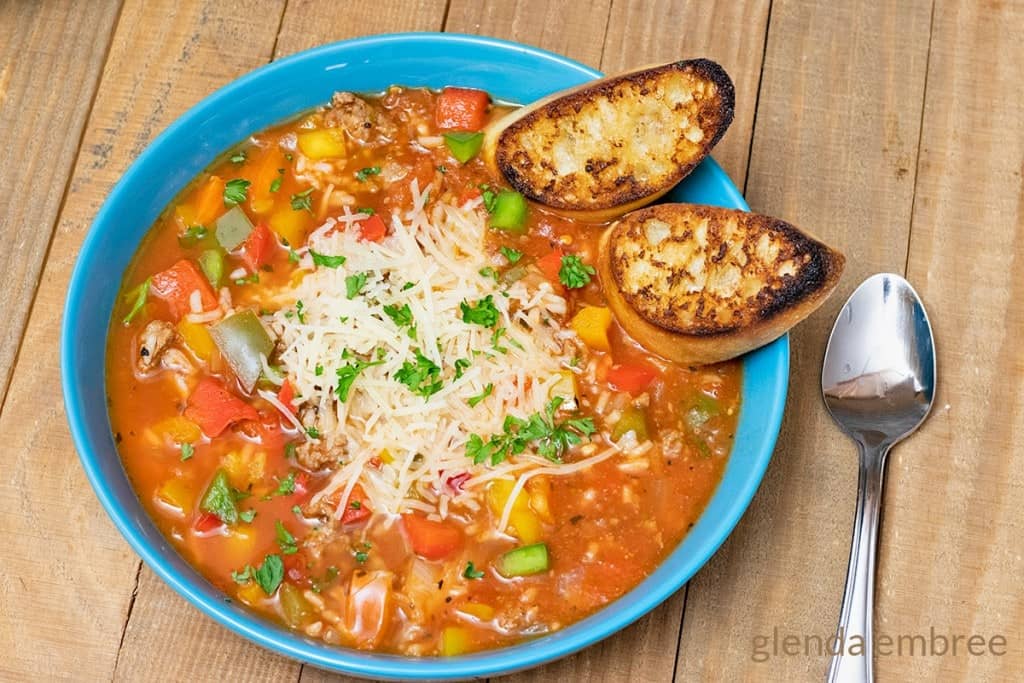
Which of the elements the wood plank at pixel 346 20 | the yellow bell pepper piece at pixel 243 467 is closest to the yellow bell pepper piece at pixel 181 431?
the yellow bell pepper piece at pixel 243 467

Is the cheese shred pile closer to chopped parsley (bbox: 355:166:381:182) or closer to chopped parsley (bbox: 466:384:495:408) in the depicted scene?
chopped parsley (bbox: 466:384:495:408)

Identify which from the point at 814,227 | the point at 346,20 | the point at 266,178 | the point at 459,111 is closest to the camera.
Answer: the point at 266,178

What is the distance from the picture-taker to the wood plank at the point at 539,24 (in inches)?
194

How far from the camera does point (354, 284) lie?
157 inches

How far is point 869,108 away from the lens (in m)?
4.86

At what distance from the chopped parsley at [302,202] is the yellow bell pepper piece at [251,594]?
1.42 metres

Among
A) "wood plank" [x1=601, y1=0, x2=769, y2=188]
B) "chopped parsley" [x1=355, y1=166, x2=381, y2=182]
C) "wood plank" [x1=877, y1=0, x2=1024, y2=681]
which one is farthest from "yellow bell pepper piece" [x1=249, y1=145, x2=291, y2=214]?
"wood plank" [x1=877, y1=0, x2=1024, y2=681]

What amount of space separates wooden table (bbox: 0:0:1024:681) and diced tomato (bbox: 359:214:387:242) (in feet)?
3.80

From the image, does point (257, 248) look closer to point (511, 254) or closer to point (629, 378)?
point (511, 254)

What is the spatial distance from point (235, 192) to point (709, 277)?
6.05 ft

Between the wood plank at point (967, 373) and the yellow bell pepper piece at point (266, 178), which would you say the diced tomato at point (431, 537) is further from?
the wood plank at point (967, 373)

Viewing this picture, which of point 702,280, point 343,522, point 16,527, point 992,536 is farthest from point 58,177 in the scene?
point 992,536

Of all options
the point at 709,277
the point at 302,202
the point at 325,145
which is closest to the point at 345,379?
the point at 302,202

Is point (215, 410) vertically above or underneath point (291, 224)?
underneath
